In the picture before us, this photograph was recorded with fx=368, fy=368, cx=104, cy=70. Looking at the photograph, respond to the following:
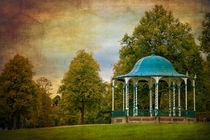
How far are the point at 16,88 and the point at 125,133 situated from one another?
24.2 metres

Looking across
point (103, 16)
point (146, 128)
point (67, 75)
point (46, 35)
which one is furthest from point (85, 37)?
point (146, 128)

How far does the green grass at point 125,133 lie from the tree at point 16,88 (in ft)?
52.0

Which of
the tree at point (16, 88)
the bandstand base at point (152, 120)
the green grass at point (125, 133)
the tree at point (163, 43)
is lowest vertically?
the green grass at point (125, 133)

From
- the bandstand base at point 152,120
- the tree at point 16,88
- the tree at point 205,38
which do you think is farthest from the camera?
the tree at point 16,88

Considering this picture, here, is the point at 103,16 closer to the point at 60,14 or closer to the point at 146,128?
the point at 60,14

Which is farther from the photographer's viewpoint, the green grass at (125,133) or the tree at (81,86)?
the tree at (81,86)

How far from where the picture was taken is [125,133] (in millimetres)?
25906

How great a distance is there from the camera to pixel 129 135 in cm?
2502

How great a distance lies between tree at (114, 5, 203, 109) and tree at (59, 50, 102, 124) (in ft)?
15.6

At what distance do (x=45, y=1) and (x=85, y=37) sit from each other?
7.44 metres

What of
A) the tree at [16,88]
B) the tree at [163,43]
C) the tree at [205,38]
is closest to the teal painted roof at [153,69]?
the tree at [163,43]

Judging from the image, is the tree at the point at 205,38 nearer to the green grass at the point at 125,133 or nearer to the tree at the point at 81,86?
the tree at the point at 81,86

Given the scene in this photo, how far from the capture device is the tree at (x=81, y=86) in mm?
49062

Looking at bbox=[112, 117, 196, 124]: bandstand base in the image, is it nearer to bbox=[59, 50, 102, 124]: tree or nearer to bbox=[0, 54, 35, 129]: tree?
bbox=[59, 50, 102, 124]: tree
